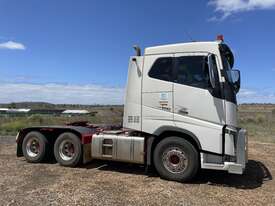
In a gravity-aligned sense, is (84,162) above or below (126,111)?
below

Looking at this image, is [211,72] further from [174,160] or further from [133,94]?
[174,160]

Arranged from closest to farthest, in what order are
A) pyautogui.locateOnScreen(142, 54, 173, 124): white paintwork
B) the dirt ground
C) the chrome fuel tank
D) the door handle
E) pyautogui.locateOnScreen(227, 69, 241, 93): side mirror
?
the dirt ground, the door handle, pyautogui.locateOnScreen(227, 69, 241, 93): side mirror, pyautogui.locateOnScreen(142, 54, 173, 124): white paintwork, the chrome fuel tank

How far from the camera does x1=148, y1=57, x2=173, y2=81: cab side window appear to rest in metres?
8.05

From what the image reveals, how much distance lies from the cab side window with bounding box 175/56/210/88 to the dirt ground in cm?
234

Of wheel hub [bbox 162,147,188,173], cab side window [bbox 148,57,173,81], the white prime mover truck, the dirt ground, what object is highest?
cab side window [bbox 148,57,173,81]

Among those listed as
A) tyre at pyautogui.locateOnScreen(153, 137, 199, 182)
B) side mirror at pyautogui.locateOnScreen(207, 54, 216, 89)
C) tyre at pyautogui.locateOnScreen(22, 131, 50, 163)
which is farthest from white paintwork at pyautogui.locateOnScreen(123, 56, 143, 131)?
tyre at pyautogui.locateOnScreen(22, 131, 50, 163)

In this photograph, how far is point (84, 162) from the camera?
9.27 m

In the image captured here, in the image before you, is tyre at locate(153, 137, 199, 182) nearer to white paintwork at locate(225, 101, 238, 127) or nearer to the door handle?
the door handle

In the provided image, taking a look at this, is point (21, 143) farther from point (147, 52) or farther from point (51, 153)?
point (147, 52)

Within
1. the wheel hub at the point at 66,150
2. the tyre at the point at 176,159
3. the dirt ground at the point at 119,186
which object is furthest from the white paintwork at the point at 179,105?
the wheel hub at the point at 66,150

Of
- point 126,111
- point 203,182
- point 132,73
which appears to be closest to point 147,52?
point 132,73

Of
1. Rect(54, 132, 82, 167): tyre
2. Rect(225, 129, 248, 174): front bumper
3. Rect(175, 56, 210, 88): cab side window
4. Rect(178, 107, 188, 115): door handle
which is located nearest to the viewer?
Rect(225, 129, 248, 174): front bumper

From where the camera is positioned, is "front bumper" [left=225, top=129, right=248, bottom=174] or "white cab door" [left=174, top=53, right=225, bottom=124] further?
"white cab door" [left=174, top=53, right=225, bottom=124]

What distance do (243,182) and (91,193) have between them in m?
3.73
